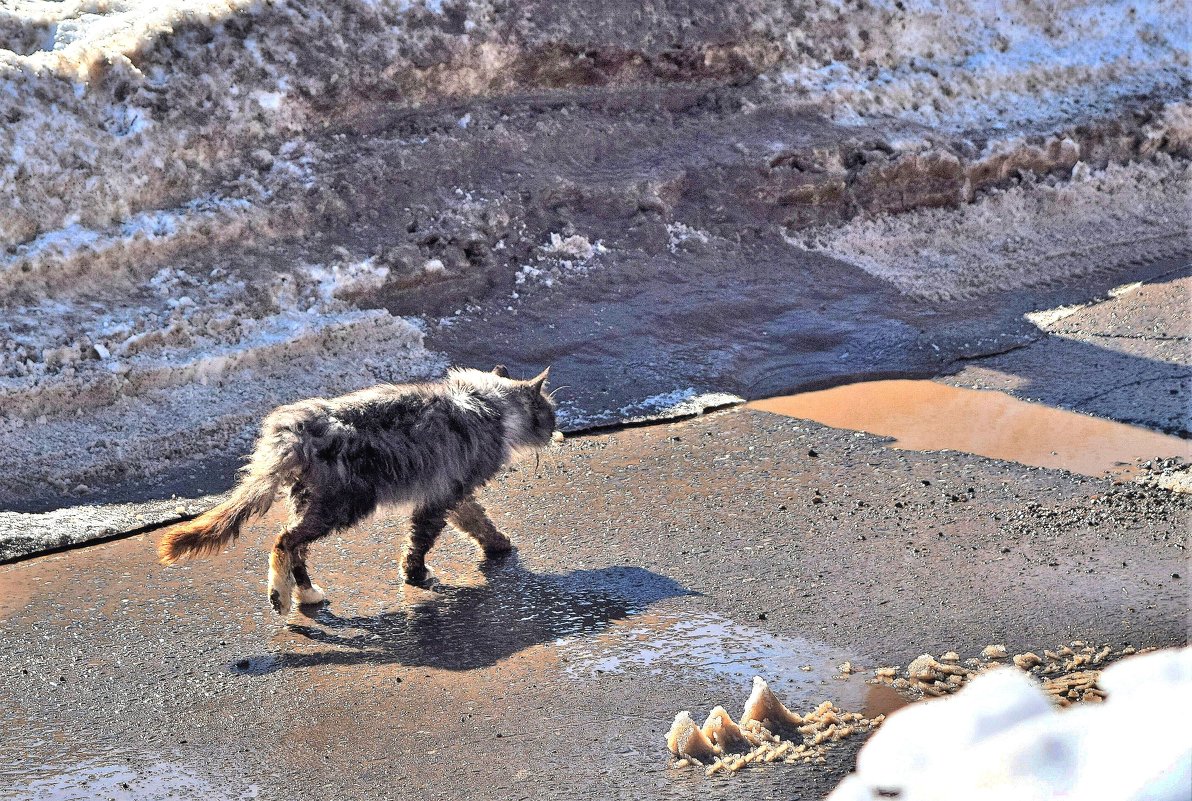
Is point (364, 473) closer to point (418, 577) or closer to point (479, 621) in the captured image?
point (418, 577)

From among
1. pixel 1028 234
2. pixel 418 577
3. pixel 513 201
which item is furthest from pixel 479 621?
pixel 1028 234

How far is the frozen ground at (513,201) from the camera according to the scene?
29.5 ft

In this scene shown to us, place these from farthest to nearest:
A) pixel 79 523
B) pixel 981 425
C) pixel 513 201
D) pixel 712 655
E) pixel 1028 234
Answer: pixel 1028 234 < pixel 513 201 < pixel 981 425 < pixel 79 523 < pixel 712 655

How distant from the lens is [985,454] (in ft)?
26.4

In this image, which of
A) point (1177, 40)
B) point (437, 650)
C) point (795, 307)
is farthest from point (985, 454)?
point (1177, 40)

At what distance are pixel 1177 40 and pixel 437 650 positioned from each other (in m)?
14.0

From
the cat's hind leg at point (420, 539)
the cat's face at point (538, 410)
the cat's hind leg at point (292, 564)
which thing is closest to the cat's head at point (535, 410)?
the cat's face at point (538, 410)

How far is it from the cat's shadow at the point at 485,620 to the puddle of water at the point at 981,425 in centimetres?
278

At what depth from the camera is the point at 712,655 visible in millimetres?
5680

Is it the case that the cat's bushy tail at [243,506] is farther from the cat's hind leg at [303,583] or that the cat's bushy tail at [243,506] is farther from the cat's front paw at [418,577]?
the cat's front paw at [418,577]

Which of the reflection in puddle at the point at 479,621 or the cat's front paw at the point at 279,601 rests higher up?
the cat's front paw at the point at 279,601

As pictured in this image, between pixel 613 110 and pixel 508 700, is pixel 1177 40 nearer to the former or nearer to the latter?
pixel 613 110

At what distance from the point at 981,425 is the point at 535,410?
3.34 m

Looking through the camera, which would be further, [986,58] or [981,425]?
[986,58]
